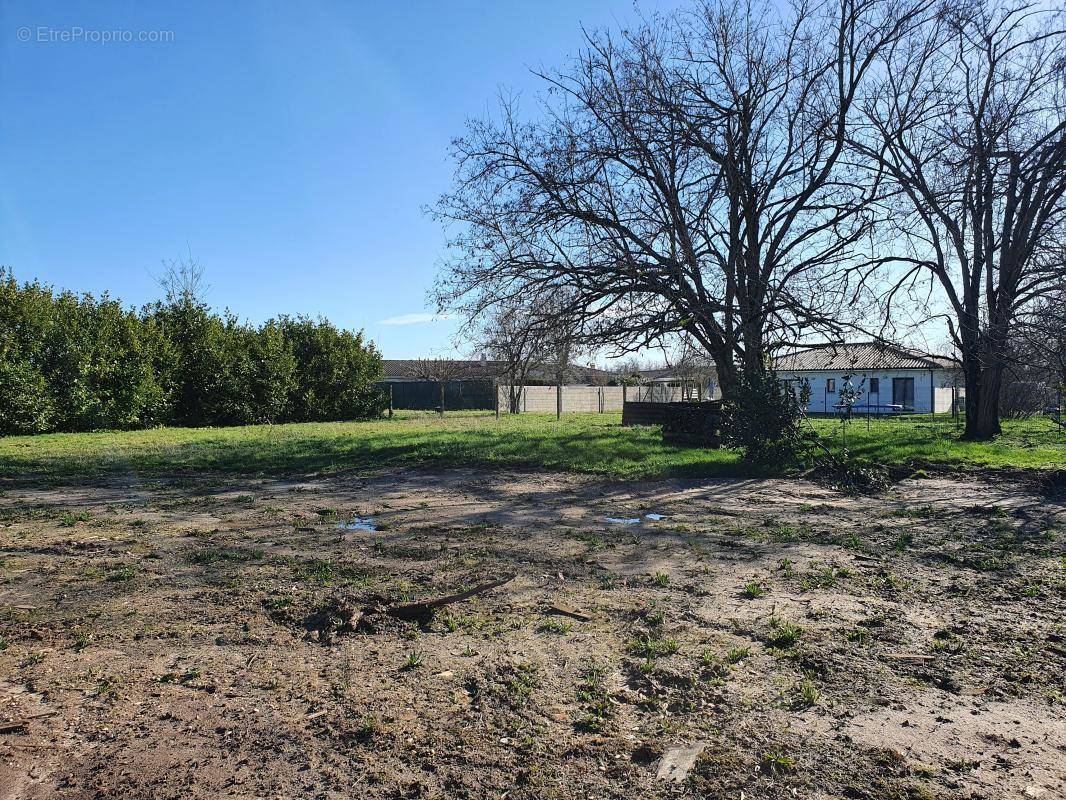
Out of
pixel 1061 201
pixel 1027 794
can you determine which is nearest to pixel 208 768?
pixel 1027 794

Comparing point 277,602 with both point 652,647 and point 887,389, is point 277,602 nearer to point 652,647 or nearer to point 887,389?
point 652,647

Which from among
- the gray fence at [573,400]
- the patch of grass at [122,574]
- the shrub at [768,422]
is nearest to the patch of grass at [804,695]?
the patch of grass at [122,574]

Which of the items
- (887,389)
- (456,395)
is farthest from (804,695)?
(887,389)

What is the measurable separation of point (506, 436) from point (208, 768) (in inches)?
513

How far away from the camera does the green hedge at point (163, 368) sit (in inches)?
673

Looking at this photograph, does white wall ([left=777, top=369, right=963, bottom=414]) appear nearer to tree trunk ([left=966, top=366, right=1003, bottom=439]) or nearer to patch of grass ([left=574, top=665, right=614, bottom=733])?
tree trunk ([left=966, top=366, right=1003, bottom=439])

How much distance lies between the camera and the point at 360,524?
22.4 ft

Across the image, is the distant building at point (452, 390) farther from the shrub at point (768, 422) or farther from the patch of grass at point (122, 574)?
the patch of grass at point (122, 574)

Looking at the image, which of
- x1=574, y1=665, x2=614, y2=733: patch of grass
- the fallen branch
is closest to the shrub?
the fallen branch

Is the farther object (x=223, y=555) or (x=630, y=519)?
(x=630, y=519)

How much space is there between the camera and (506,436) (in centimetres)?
1550

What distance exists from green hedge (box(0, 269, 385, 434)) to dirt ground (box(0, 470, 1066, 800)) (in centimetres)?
1318

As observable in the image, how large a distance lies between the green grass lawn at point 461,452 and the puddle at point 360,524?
4200mm

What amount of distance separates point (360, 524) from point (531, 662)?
3.78m
